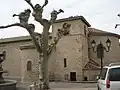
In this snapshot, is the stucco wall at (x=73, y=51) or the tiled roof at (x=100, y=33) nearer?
the stucco wall at (x=73, y=51)

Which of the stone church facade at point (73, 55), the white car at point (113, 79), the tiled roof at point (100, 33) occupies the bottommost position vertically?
the white car at point (113, 79)

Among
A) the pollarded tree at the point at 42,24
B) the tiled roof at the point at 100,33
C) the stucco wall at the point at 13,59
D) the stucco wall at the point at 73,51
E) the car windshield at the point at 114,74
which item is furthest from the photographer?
the stucco wall at the point at 13,59

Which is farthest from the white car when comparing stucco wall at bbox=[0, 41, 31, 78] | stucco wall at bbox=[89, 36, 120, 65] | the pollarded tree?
stucco wall at bbox=[0, 41, 31, 78]

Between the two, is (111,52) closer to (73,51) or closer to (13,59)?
(73,51)

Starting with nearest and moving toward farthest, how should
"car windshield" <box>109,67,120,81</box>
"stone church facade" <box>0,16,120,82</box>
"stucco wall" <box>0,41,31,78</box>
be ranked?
"car windshield" <box>109,67,120,81</box>
"stone church facade" <box>0,16,120,82</box>
"stucco wall" <box>0,41,31,78</box>

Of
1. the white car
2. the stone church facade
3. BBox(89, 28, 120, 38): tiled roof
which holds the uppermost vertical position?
BBox(89, 28, 120, 38): tiled roof

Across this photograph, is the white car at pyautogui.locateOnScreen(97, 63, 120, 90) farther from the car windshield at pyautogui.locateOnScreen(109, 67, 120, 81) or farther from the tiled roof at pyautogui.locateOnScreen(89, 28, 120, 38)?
the tiled roof at pyautogui.locateOnScreen(89, 28, 120, 38)

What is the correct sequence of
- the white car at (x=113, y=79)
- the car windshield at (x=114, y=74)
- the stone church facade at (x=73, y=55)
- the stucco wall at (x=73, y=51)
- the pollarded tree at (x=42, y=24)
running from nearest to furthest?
1. the white car at (x=113, y=79)
2. the car windshield at (x=114, y=74)
3. the pollarded tree at (x=42, y=24)
4. the stone church facade at (x=73, y=55)
5. the stucco wall at (x=73, y=51)

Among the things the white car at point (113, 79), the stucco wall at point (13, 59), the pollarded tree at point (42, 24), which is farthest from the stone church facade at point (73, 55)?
the white car at point (113, 79)

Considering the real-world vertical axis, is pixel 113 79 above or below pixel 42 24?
below

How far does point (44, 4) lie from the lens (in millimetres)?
21953

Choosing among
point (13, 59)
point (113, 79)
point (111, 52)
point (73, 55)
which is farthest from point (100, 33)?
point (113, 79)

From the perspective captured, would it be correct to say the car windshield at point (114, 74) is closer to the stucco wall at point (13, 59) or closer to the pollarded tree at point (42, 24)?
the pollarded tree at point (42, 24)

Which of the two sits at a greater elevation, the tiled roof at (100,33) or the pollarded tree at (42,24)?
the tiled roof at (100,33)
